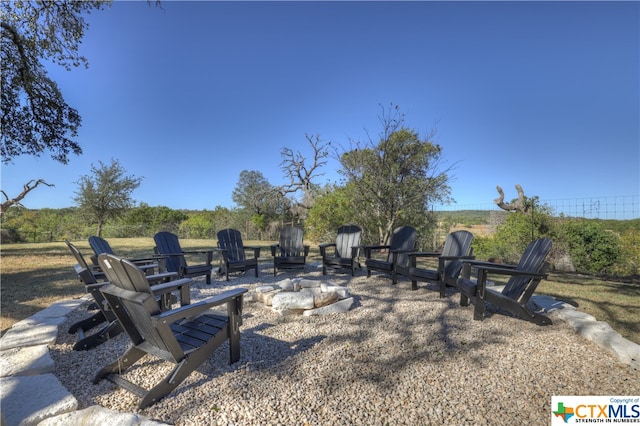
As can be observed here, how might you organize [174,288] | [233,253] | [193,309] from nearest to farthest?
[193,309]
[174,288]
[233,253]

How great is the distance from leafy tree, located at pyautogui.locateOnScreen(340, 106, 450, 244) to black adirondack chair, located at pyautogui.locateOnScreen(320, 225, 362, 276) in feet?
8.18

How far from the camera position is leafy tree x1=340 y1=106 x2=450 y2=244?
808 cm

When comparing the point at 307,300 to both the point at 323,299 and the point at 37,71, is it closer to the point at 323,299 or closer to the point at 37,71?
the point at 323,299

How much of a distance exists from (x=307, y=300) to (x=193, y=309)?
171cm

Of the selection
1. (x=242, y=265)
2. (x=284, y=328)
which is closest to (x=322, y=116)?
(x=242, y=265)

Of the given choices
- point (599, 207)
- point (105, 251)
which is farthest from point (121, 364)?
point (599, 207)

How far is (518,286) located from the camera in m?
3.02

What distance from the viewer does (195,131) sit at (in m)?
14.6

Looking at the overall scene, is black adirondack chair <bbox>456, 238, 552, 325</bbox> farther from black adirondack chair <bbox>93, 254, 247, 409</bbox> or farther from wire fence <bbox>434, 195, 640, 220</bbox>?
wire fence <bbox>434, 195, 640, 220</bbox>

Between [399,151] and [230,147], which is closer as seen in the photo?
[399,151]

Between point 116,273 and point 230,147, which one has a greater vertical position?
point 230,147

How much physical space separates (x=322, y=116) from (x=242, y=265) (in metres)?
8.58

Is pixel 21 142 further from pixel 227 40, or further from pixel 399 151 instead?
pixel 399 151

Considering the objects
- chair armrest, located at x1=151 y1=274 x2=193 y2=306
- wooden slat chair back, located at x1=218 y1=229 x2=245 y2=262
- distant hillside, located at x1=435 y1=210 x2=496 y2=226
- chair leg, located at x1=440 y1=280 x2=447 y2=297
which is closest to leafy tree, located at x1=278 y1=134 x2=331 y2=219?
distant hillside, located at x1=435 y1=210 x2=496 y2=226
